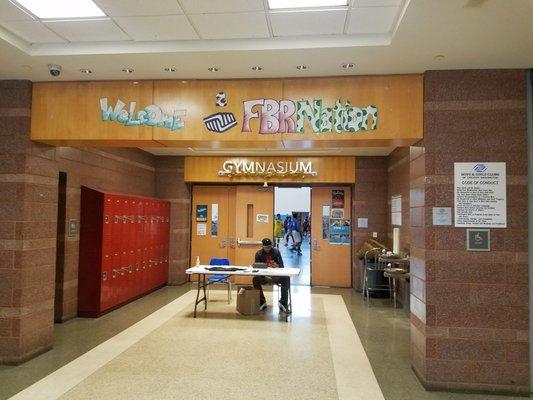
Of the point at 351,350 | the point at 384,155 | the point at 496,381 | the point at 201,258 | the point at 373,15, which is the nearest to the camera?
the point at 373,15

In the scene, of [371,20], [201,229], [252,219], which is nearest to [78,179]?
[201,229]

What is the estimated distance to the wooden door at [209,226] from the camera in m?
9.11

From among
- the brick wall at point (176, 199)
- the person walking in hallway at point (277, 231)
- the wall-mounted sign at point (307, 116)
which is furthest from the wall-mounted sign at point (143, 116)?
the person walking in hallway at point (277, 231)

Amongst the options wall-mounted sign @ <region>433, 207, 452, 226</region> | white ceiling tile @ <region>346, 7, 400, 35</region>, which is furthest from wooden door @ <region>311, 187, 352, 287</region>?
white ceiling tile @ <region>346, 7, 400, 35</region>

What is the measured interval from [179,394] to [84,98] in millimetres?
3099

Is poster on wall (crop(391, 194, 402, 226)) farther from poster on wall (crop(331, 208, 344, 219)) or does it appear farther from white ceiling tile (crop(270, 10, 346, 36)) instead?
white ceiling tile (crop(270, 10, 346, 36))

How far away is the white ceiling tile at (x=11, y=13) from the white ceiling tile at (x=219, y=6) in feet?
4.21

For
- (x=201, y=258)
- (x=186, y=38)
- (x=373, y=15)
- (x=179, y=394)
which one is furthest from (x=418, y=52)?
(x=201, y=258)

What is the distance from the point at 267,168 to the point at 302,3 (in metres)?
5.75

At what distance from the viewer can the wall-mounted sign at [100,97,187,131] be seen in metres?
4.02

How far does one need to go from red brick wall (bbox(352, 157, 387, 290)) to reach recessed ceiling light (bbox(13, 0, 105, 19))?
640cm

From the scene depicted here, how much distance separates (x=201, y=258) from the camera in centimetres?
914

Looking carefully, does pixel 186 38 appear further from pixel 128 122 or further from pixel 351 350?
pixel 351 350

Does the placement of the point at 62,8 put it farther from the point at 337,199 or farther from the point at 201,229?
the point at 337,199
